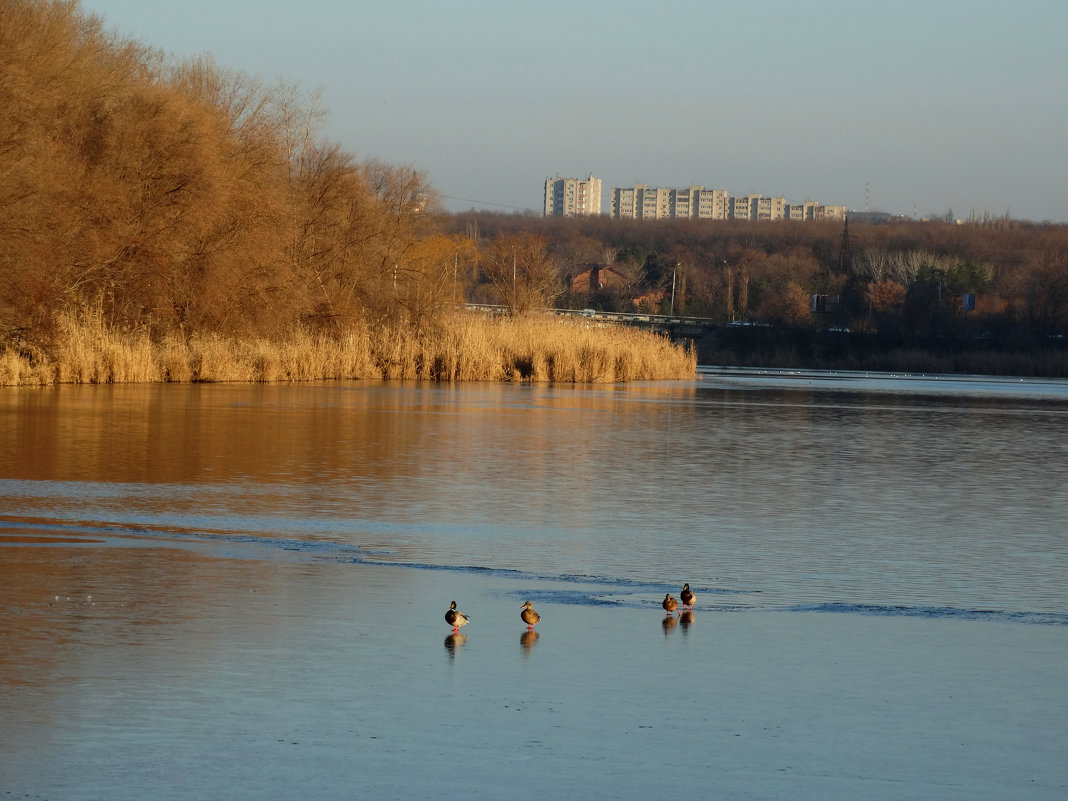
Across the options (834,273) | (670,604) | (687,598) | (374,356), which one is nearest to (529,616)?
(670,604)

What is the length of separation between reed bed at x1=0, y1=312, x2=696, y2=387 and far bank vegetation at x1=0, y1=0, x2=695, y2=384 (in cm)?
6

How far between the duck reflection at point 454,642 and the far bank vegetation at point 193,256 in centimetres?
2294

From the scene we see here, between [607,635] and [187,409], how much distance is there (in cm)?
1848

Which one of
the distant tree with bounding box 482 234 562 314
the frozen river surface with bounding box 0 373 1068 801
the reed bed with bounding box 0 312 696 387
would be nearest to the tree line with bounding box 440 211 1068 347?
the distant tree with bounding box 482 234 562 314

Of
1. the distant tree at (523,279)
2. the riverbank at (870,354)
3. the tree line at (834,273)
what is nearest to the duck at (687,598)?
the distant tree at (523,279)

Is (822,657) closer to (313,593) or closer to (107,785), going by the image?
(313,593)

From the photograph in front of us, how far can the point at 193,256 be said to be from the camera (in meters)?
37.0

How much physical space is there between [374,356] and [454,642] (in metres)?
36.4

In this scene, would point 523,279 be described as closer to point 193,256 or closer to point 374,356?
point 374,356

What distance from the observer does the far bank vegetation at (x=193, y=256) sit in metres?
30.2

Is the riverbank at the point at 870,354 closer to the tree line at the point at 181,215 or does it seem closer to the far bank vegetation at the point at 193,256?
the tree line at the point at 181,215

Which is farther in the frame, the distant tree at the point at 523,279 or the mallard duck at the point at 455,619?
the distant tree at the point at 523,279

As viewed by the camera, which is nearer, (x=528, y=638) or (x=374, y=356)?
(x=528, y=638)

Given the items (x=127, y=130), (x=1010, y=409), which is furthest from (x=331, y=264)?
(x=1010, y=409)
